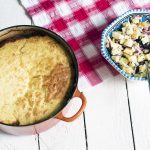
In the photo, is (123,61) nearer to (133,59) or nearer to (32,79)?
(133,59)

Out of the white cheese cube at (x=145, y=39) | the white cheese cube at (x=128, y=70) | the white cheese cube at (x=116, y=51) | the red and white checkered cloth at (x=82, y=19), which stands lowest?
the white cheese cube at (x=128, y=70)

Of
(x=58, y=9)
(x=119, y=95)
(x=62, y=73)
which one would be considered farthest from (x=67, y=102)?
(x=58, y=9)

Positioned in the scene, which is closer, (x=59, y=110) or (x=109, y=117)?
(x=59, y=110)

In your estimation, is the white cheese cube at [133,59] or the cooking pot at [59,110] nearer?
the cooking pot at [59,110]

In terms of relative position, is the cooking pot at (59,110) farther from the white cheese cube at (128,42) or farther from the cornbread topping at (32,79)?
the white cheese cube at (128,42)

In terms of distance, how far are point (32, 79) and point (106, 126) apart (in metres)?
0.23

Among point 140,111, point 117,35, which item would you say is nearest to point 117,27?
point 117,35

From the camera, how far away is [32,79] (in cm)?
102

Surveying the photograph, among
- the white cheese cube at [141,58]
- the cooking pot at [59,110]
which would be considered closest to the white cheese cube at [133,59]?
the white cheese cube at [141,58]

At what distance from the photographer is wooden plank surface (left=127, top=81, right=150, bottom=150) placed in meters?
1.10

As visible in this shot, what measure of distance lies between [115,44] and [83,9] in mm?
162

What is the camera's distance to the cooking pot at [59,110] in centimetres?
98

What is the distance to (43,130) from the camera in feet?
3.53

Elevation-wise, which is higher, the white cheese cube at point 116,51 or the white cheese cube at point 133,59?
the white cheese cube at point 116,51
